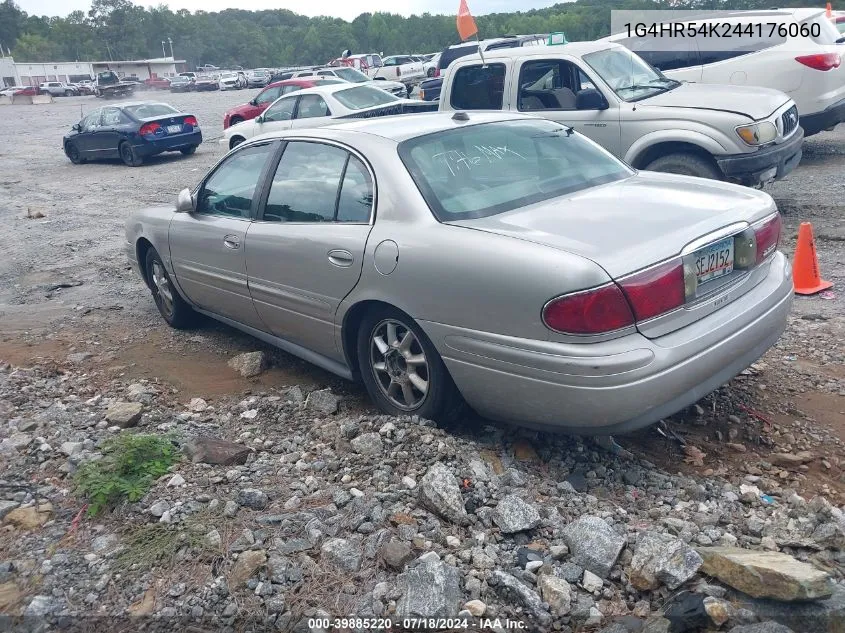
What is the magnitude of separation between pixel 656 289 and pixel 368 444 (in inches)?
60.3

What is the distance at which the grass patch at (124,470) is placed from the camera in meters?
3.67

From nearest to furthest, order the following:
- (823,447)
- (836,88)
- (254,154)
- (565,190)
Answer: (823,447), (565,190), (254,154), (836,88)

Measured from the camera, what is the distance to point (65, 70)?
8906cm

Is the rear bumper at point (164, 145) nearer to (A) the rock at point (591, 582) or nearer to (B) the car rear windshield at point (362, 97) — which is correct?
(B) the car rear windshield at point (362, 97)

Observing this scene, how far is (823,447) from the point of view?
396 centimetres

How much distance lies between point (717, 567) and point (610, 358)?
2.90 ft

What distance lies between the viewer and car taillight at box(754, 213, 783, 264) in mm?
3912

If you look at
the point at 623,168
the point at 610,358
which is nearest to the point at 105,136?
the point at 623,168

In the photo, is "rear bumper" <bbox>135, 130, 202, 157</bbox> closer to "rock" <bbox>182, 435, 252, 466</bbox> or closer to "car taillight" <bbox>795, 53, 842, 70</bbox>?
"car taillight" <bbox>795, 53, 842, 70</bbox>

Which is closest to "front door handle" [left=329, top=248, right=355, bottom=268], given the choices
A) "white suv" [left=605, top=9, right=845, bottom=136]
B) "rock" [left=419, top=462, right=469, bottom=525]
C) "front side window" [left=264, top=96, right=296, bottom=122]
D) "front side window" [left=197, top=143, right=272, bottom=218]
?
"front side window" [left=197, top=143, right=272, bottom=218]

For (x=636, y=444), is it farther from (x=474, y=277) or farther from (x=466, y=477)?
(x=474, y=277)

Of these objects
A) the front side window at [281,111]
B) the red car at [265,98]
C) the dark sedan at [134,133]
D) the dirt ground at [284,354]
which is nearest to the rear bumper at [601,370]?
the dirt ground at [284,354]

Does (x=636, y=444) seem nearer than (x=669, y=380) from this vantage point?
No

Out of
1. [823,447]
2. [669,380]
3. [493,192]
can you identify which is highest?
[493,192]
